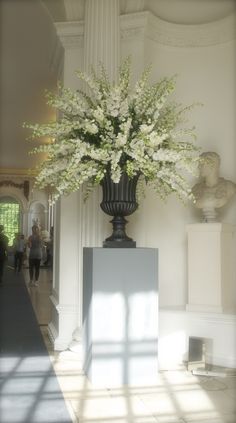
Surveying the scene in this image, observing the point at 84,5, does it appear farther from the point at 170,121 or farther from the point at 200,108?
the point at 170,121

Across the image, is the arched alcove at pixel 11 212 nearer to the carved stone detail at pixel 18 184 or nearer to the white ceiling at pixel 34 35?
the carved stone detail at pixel 18 184

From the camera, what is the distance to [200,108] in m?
5.74

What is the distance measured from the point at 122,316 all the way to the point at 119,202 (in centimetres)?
96

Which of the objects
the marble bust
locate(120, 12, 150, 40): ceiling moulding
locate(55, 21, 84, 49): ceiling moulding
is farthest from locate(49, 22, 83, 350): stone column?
the marble bust

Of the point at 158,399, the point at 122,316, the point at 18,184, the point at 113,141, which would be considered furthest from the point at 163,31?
the point at 18,184

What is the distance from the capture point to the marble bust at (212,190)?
16.0ft

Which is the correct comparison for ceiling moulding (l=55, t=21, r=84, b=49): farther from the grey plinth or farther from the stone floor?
the stone floor

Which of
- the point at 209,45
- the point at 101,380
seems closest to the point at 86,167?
the point at 101,380

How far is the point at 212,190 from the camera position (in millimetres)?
4926

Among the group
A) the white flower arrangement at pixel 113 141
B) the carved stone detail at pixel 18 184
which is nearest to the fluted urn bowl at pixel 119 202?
the white flower arrangement at pixel 113 141

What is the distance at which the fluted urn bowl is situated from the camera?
3916 mm

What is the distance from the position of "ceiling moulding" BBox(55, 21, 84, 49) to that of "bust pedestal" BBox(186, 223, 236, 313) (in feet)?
8.24

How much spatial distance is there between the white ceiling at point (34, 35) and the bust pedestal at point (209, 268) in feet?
8.77

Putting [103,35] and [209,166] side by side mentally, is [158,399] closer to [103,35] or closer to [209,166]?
[209,166]
